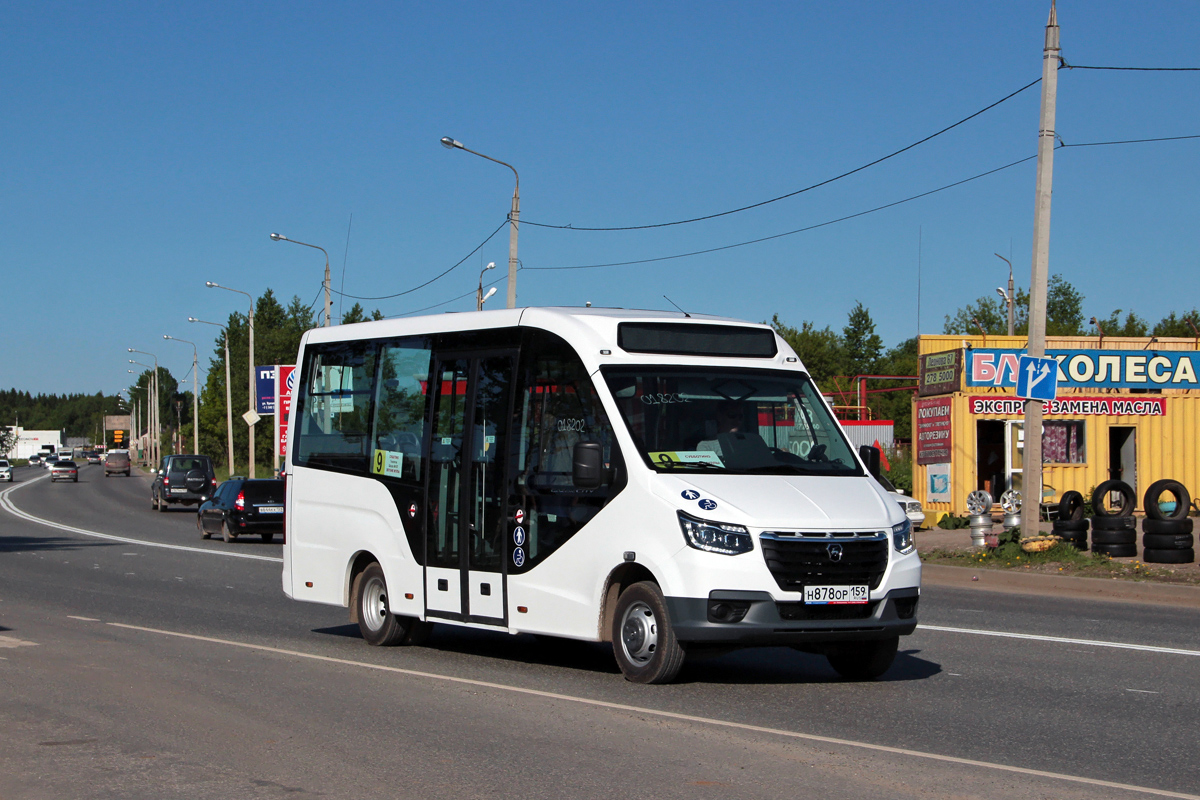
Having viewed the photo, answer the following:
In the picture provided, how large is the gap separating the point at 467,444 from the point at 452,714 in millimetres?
2962

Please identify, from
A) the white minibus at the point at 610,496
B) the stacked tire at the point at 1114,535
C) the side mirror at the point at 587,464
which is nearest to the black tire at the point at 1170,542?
the stacked tire at the point at 1114,535

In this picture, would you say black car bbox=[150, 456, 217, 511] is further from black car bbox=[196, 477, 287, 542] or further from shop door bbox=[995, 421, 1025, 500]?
shop door bbox=[995, 421, 1025, 500]

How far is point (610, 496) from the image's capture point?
361 inches

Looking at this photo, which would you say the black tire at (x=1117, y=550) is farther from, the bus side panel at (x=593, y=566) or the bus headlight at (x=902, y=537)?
the bus side panel at (x=593, y=566)

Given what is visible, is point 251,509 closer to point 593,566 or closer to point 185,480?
point 185,480

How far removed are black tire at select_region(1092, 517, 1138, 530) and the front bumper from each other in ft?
38.2

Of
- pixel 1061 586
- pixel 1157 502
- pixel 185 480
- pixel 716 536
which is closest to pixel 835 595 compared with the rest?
pixel 716 536

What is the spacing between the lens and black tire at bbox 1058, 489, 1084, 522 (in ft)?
68.5

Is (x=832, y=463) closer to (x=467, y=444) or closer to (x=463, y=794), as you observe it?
(x=467, y=444)

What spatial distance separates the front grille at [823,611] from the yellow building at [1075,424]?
22.7m

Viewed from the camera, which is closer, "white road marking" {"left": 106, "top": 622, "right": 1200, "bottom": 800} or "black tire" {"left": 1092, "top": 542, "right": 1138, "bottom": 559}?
"white road marking" {"left": 106, "top": 622, "right": 1200, "bottom": 800}

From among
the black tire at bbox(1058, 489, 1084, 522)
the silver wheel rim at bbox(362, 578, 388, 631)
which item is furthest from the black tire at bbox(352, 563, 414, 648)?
the black tire at bbox(1058, 489, 1084, 522)

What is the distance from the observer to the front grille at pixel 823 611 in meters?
8.50

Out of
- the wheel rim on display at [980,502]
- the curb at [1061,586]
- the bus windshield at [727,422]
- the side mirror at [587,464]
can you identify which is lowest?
the curb at [1061,586]
